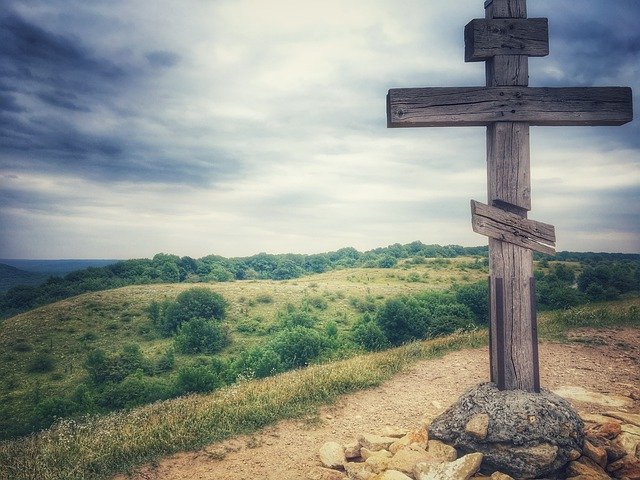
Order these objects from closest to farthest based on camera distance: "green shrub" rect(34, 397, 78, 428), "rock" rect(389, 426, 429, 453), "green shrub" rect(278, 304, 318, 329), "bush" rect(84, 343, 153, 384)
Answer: "rock" rect(389, 426, 429, 453) → "green shrub" rect(34, 397, 78, 428) → "bush" rect(84, 343, 153, 384) → "green shrub" rect(278, 304, 318, 329)

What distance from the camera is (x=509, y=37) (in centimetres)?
350

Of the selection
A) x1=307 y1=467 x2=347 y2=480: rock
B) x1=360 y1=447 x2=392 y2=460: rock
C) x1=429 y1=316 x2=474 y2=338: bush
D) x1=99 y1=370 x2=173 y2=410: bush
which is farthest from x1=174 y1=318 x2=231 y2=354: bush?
x1=360 y1=447 x2=392 y2=460: rock

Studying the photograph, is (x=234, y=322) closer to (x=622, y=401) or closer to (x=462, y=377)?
(x=462, y=377)

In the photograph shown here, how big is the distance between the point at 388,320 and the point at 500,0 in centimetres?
2623

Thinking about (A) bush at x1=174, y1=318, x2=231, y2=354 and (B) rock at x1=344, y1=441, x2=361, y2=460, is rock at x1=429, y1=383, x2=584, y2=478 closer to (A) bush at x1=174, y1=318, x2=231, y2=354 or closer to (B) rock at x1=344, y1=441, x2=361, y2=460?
(B) rock at x1=344, y1=441, x2=361, y2=460

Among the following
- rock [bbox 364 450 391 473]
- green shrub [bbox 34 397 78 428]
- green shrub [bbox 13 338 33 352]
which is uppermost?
rock [bbox 364 450 391 473]

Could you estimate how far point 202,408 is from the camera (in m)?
7.14

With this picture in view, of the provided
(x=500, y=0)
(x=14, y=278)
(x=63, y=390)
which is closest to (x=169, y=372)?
(x=63, y=390)

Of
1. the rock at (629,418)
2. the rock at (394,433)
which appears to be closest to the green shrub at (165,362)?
the rock at (394,433)

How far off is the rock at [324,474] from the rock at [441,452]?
1.01 meters

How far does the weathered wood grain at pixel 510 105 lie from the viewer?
3504 millimetres

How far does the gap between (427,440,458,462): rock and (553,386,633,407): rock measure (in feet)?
Result: 12.9

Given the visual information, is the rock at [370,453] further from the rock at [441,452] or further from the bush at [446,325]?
the bush at [446,325]

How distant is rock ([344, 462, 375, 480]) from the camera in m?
3.58
